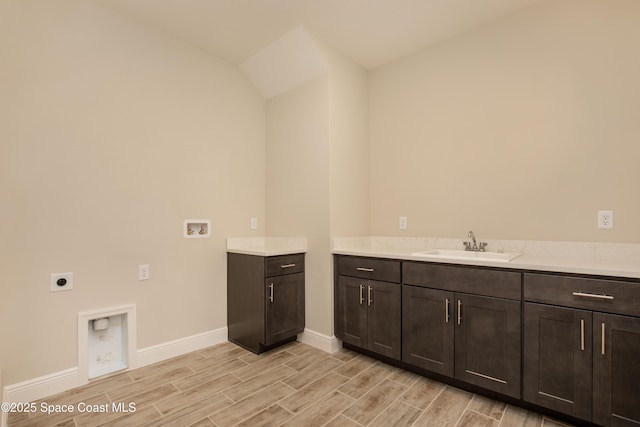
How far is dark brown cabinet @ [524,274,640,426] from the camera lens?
5.00ft

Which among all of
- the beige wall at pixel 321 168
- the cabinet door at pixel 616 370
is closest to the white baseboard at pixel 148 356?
the beige wall at pixel 321 168

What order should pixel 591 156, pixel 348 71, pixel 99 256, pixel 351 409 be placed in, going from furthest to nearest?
1. pixel 348 71
2. pixel 99 256
3. pixel 591 156
4. pixel 351 409

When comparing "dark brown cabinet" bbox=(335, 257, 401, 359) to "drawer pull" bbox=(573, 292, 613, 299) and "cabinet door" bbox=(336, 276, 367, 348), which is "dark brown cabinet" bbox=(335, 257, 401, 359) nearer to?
"cabinet door" bbox=(336, 276, 367, 348)

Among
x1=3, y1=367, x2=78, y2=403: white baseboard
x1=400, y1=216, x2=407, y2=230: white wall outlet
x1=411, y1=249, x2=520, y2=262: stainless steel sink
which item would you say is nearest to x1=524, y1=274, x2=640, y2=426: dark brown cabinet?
x1=411, y1=249, x2=520, y2=262: stainless steel sink

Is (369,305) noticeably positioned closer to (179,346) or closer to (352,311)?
(352,311)

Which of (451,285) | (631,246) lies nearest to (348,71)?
(451,285)

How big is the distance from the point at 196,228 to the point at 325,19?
6.93 ft

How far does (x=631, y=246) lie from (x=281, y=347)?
2680 millimetres

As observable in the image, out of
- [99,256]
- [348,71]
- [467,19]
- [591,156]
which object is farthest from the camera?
[348,71]

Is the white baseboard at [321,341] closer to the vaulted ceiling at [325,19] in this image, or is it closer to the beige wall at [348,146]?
the beige wall at [348,146]

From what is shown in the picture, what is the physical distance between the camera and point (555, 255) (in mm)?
2162

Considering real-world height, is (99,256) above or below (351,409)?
above

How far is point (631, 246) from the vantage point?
6.29ft

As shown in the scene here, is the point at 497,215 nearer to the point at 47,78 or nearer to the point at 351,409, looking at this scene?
the point at 351,409
